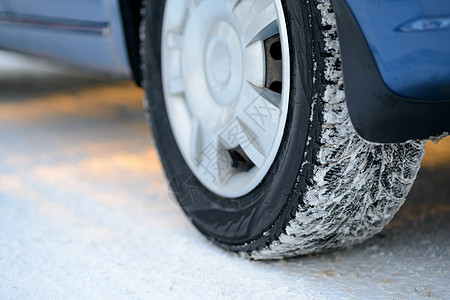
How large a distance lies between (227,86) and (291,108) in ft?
1.06

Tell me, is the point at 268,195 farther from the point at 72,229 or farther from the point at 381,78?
the point at 72,229

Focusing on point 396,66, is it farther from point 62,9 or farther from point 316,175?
point 62,9

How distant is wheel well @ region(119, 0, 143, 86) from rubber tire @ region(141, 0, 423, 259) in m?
0.73

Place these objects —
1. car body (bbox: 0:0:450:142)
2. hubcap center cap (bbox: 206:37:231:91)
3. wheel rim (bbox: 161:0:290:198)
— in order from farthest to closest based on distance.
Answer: hubcap center cap (bbox: 206:37:231:91) < wheel rim (bbox: 161:0:290:198) < car body (bbox: 0:0:450:142)

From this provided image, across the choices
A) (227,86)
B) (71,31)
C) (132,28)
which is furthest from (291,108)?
(71,31)

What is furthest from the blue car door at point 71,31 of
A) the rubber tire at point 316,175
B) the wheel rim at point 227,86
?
the rubber tire at point 316,175

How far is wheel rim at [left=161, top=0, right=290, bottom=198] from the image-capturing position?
1275mm

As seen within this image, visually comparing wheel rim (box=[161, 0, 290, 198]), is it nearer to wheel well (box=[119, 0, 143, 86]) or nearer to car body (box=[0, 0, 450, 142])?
car body (box=[0, 0, 450, 142])

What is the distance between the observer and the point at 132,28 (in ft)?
6.14

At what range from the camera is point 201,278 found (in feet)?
4.39

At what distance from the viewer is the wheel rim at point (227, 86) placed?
4.18ft

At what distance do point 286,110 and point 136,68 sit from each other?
909mm

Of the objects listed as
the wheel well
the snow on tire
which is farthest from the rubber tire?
the wheel well

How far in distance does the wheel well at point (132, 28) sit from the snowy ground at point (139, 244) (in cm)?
44
